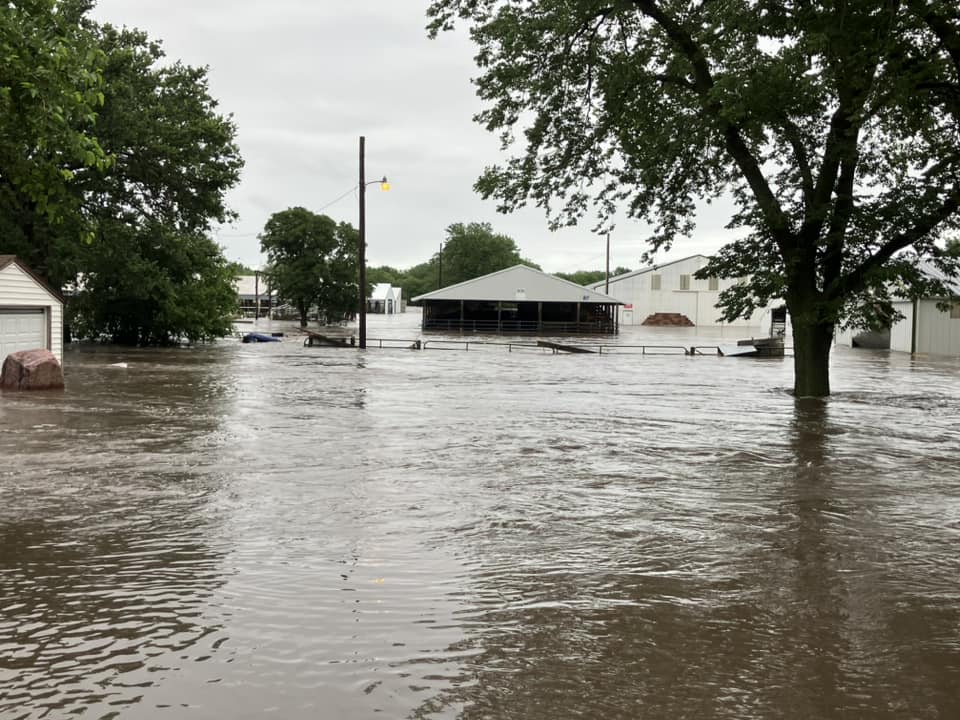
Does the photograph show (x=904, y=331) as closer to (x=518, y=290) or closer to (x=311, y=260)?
(x=518, y=290)

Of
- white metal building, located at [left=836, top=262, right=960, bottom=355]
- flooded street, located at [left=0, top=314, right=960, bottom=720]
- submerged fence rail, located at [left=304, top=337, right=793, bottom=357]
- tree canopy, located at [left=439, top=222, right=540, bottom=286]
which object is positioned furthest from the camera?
tree canopy, located at [left=439, top=222, right=540, bottom=286]

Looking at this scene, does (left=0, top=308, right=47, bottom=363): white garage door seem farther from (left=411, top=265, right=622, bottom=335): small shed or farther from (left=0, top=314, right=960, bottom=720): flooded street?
(left=411, top=265, right=622, bottom=335): small shed

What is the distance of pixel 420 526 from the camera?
7.88m

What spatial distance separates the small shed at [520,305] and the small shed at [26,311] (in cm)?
4750

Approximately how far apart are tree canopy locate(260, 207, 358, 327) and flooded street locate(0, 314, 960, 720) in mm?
67951

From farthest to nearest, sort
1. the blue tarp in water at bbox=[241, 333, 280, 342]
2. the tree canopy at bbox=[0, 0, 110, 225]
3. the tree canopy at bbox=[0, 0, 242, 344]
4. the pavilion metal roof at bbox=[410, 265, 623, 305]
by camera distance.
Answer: the pavilion metal roof at bbox=[410, 265, 623, 305], the blue tarp in water at bbox=[241, 333, 280, 342], the tree canopy at bbox=[0, 0, 242, 344], the tree canopy at bbox=[0, 0, 110, 225]

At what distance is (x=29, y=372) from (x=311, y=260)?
6386cm

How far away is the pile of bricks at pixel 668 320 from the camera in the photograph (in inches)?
3625

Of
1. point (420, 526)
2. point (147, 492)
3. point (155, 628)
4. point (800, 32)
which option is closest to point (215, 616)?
point (155, 628)

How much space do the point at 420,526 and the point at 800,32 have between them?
45.0ft

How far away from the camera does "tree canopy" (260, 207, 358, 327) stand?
270 ft

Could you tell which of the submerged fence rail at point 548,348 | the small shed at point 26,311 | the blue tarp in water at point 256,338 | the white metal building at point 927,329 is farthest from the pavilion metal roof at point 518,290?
the small shed at point 26,311

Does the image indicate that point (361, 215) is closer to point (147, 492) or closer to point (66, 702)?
→ point (147, 492)

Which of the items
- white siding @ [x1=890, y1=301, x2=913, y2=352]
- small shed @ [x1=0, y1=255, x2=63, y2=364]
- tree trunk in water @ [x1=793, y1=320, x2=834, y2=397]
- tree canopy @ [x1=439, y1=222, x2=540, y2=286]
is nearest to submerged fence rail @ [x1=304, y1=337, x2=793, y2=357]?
white siding @ [x1=890, y1=301, x2=913, y2=352]
